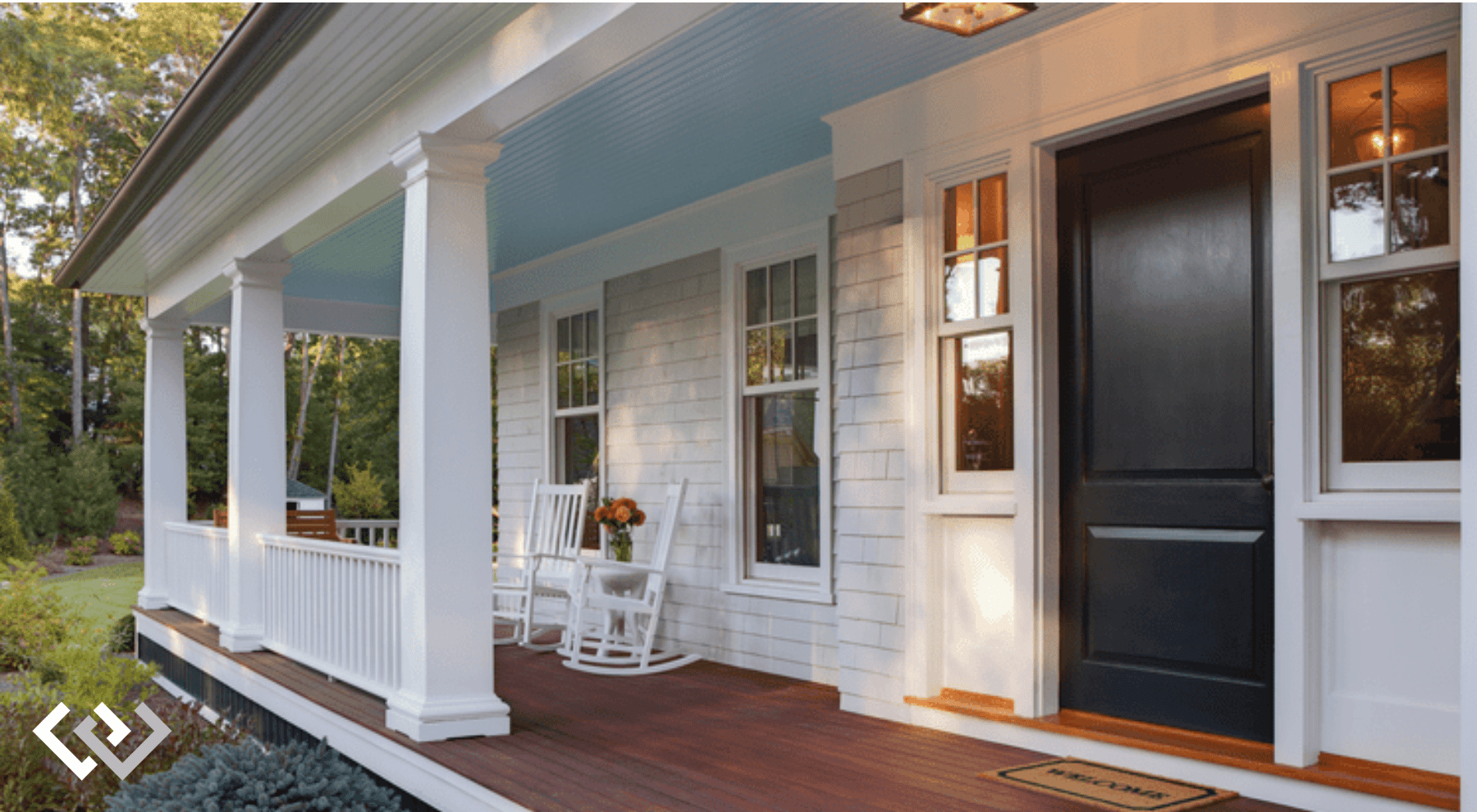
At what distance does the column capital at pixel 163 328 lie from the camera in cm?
859

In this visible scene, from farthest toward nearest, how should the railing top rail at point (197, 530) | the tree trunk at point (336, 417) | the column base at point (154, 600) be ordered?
1. the tree trunk at point (336, 417)
2. the column base at point (154, 600)
3. the railing top rail at point (197, 530)

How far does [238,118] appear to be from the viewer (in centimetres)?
497

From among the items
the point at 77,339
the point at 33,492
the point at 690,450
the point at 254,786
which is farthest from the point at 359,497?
the point at 254,786

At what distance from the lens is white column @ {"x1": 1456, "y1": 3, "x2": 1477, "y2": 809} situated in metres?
1.93

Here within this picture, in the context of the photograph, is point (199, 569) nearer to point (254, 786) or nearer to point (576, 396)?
point (576, 396)

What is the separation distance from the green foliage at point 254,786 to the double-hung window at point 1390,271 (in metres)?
3.19

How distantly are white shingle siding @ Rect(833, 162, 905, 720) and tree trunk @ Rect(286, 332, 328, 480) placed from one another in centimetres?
1713

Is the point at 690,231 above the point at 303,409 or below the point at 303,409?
above

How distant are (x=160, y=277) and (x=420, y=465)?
210 inches

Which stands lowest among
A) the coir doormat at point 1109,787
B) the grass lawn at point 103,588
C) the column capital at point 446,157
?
the grass lawn at point 103,588

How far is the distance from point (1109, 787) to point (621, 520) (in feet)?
12.1

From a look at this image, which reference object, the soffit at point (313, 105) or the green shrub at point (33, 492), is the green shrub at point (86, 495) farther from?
the soffit at point (313, 105)

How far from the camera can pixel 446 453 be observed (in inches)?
167

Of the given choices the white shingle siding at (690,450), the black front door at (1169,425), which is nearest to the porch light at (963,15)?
the black front door at (1169,425)
